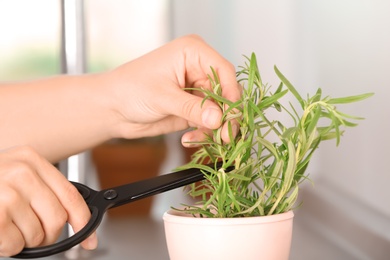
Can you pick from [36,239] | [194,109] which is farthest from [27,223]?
[194,109]

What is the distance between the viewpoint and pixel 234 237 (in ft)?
1.71

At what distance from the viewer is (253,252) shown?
0.53m

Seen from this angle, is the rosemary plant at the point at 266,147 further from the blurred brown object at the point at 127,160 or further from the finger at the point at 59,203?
the blurred brown object at the point at 127,160

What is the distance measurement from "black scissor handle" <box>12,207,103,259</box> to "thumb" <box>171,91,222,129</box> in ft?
0.39

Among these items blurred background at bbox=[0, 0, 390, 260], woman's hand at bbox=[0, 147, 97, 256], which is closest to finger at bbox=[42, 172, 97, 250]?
woman's hand at bbox=[0, 147, 97, 256]

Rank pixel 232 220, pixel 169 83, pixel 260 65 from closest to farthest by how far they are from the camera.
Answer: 1. pixel 232 220
2. pixel 169 83
3. pixel 260 65

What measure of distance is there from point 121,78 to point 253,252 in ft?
1.11

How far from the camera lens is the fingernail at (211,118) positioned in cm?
58

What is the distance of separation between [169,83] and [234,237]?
0.26m

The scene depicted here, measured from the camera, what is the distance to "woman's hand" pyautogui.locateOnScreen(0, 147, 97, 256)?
61cm

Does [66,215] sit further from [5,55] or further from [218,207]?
[5,55]

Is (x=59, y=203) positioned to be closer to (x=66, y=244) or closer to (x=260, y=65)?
(x=66, y=244)

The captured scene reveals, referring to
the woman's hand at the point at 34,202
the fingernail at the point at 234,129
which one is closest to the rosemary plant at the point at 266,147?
the fingernail at the point at 234,129

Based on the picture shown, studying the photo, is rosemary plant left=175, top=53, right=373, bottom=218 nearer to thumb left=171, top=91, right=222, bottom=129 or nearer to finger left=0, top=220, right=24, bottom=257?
thumb left=171, top=91, right=222, bottom=129
